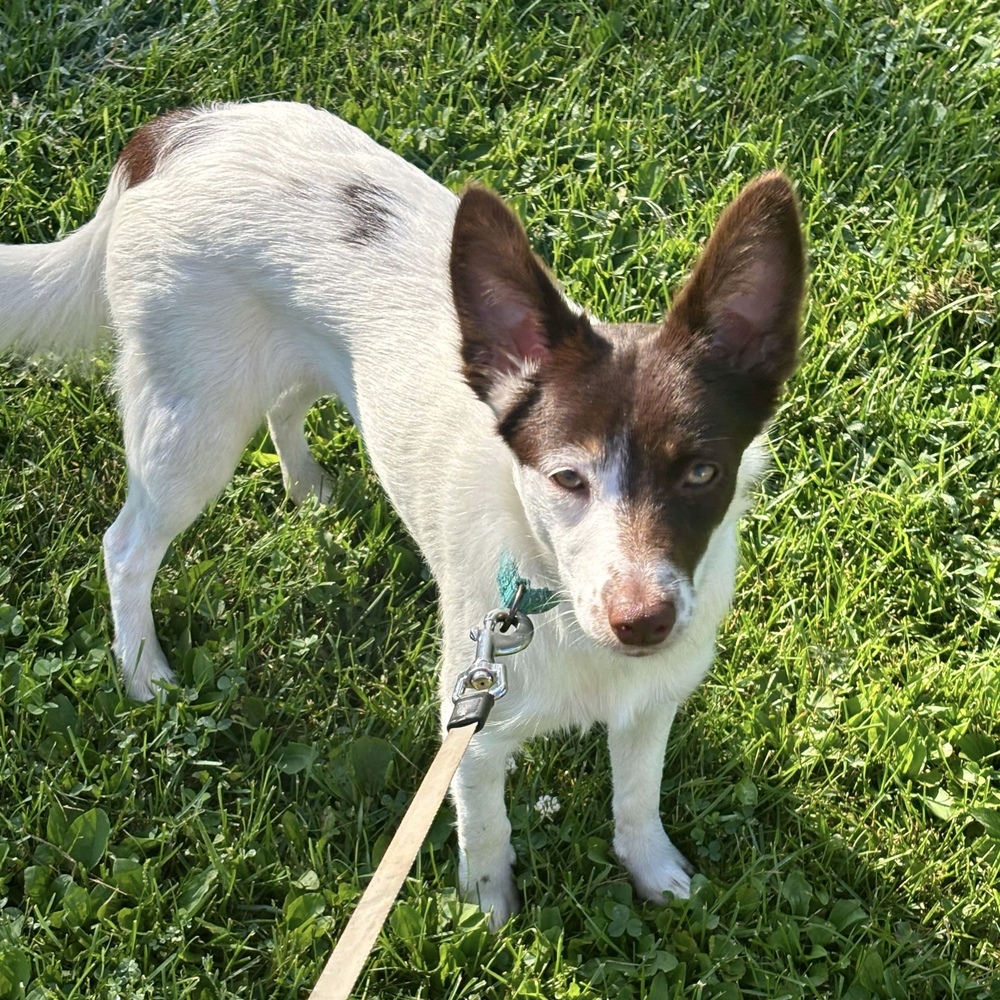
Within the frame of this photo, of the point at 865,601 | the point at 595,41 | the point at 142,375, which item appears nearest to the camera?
the point at 142,375

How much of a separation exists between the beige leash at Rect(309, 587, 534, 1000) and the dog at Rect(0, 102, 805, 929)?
0.47 feet

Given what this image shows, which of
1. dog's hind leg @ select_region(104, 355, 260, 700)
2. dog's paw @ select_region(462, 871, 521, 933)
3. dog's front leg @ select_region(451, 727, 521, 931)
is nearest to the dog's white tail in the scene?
dog's hind leg @ select_region(104, 355, 260, 700)

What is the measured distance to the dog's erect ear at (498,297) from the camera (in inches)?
87.8

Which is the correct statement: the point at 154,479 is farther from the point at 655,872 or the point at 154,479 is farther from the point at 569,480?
the point at 655,872

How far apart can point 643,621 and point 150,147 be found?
6.51 feet

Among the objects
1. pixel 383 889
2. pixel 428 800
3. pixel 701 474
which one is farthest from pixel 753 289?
pixel 383 889

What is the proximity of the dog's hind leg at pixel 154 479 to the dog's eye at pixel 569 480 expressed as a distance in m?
1.14

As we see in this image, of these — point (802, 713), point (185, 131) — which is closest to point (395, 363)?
point (185, 131)

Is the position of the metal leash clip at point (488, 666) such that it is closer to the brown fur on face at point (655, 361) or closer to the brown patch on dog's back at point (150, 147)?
the brown fur on face at point (655, 361)

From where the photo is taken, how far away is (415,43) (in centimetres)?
476

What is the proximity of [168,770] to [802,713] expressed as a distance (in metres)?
1.67

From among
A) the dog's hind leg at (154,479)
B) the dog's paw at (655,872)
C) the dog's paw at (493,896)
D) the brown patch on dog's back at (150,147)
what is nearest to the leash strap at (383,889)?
the dog's paw at (493,896)

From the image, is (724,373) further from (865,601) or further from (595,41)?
(595,41)

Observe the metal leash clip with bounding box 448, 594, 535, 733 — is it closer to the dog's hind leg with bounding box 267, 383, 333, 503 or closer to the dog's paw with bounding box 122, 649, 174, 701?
the dog's paw with bounding box 122, 649, 174, 701
